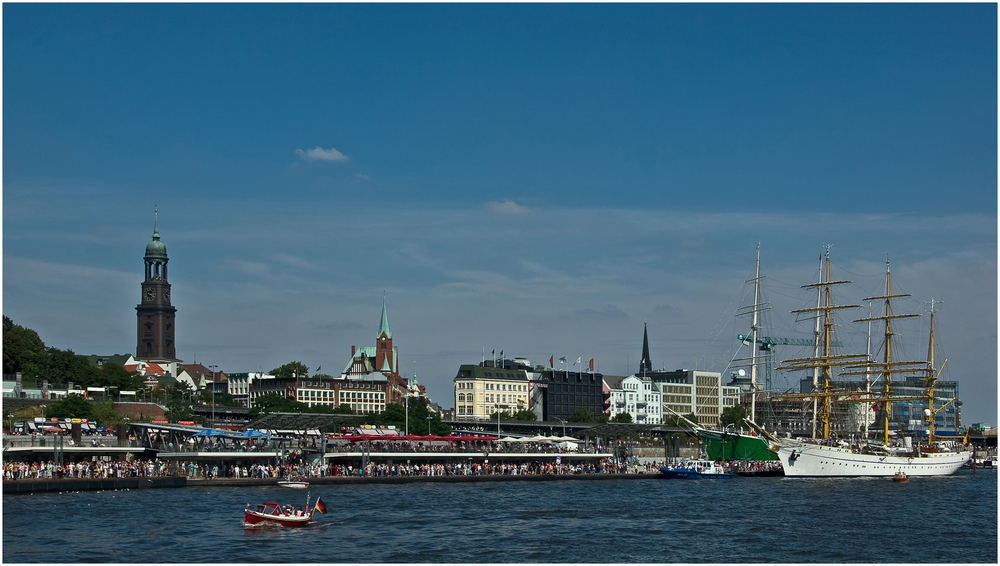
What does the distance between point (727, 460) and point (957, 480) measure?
26095 mm

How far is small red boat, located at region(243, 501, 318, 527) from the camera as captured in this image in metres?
59.9

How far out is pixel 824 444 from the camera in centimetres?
13025

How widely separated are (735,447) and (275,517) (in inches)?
3607

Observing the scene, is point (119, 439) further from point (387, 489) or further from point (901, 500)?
point (901, 500)

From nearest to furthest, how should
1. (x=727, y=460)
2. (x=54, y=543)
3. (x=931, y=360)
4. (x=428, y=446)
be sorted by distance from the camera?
(x=54, y=543) < (x=428, y=446) < (x=727, y=460) < (x=931, y=360)

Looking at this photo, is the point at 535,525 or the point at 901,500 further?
the point at 901,500

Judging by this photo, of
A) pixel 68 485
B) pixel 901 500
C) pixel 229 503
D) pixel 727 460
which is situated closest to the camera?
pixel 229 503

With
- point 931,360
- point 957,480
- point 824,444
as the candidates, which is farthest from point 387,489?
point 931,360

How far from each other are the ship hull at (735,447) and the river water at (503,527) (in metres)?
43.3

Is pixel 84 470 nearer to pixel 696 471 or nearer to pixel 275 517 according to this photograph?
pixel 275 517

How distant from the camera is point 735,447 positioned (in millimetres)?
142125

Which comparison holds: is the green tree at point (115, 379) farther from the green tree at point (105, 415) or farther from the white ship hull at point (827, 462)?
the white ship hull at point (827, 462)

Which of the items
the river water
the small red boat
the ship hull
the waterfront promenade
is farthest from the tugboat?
the small red boat

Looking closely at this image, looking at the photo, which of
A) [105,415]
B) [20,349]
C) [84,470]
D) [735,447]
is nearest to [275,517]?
[84,470]
